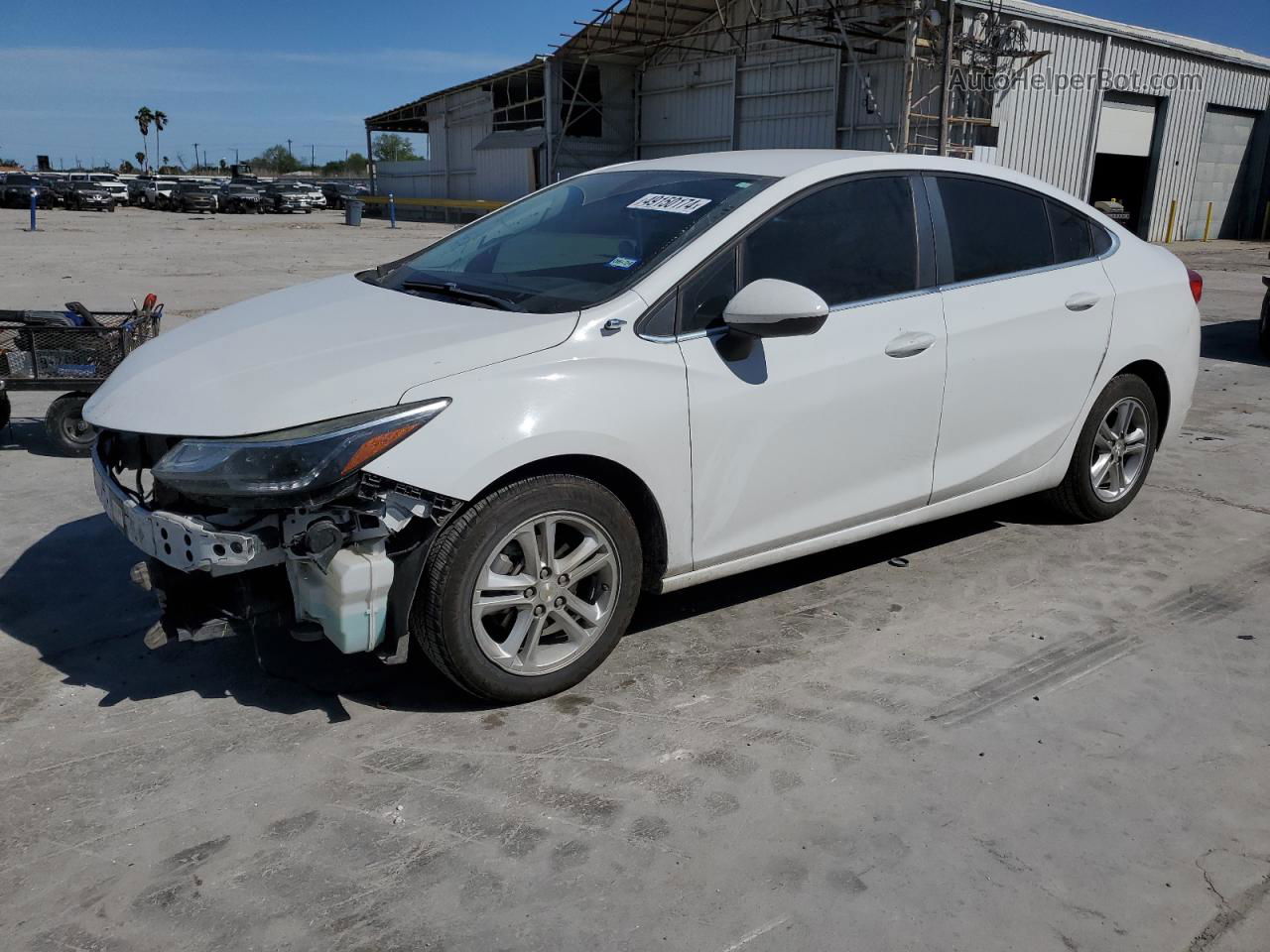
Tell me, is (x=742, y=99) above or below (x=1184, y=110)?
above

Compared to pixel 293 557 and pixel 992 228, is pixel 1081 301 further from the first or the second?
pixel 293 557

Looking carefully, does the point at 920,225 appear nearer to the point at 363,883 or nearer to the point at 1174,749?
the point at 1174,749

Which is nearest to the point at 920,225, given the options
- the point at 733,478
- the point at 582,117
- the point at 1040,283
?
the point at 1040,283

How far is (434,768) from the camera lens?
306cm

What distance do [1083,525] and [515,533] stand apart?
3.29m

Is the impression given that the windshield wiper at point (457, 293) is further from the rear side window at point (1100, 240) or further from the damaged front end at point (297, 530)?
the rear side window at point (1100, 240)

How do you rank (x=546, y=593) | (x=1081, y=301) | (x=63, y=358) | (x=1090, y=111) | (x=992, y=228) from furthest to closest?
1. (x=1090, y=111)
2. (x=63, y=358)
3. (x=1081, y=301)
4. (x=992, y=228)
5. (x=546, y=593)

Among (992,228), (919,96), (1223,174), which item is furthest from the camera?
(1223,174)

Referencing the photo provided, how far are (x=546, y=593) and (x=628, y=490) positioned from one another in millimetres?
448

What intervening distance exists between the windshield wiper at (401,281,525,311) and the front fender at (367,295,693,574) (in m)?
0.37

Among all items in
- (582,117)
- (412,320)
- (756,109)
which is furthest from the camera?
(582,117)

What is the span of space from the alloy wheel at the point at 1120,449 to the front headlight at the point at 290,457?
3.44 metres

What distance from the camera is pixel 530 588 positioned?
326 cm

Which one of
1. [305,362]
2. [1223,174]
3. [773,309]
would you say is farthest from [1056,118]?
[305,362]
